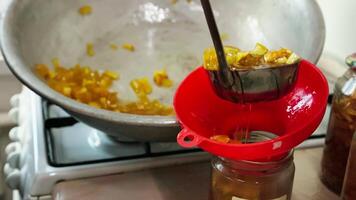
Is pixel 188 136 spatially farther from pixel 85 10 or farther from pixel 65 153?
pixel 85 10

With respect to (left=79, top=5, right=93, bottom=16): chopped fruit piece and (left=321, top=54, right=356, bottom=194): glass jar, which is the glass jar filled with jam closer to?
(left=321, top=54, right=356, bottom=194): glass jar

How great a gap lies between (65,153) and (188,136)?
0.81 ft

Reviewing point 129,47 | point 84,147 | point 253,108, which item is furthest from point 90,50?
point 253,108

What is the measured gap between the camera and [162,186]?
56cm

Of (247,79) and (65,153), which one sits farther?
(65,153)

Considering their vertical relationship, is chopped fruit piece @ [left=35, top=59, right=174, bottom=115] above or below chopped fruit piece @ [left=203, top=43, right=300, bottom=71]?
below

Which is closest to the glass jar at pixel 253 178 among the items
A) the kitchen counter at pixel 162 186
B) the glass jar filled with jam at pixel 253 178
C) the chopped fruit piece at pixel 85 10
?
the glass jar filled with jam at pixel 253 178

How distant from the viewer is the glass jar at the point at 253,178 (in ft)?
1.42

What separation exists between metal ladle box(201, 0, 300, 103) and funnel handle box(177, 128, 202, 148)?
1.9 inches

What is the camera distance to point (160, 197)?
0.55m

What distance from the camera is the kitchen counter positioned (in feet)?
1.80

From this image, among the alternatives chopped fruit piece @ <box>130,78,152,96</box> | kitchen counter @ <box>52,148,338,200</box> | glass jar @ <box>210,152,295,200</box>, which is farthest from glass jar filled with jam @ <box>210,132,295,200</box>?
chopped fruit piece @ <box>130,78,152,96</box>

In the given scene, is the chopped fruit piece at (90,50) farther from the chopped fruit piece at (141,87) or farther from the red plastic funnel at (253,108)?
the red plastic funnel at (253,108)

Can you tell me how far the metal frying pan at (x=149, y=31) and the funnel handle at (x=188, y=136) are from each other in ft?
0.69
